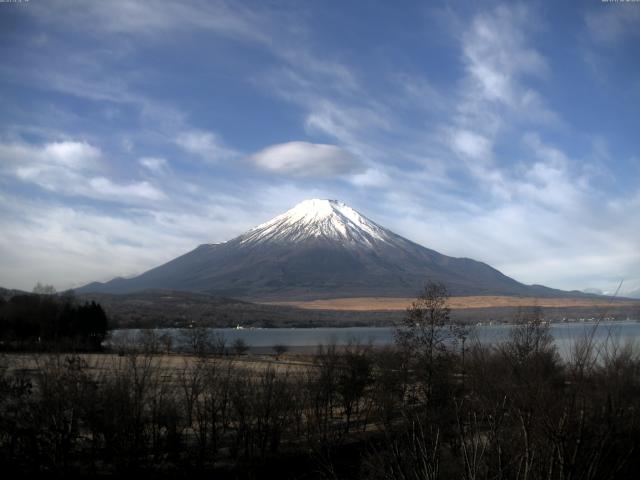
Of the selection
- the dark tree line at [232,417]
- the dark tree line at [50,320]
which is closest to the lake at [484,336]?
the dark tree line at [232,417]

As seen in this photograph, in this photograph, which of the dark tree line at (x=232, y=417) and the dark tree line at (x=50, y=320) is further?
the dark tree line at (x=50, y=320)

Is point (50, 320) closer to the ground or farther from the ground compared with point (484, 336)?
closer to the ground

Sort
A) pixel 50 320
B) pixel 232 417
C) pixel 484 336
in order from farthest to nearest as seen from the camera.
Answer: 1. pixel 50 320
2. pixel 484 336
3. pixel 232 417

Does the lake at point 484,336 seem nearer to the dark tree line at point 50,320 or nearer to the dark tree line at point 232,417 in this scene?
the dark tree line at point 232,417

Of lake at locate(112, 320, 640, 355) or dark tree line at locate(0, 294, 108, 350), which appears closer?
lake at locate(112, 320, 640, 355)

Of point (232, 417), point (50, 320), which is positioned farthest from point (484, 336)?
point (50, 320)

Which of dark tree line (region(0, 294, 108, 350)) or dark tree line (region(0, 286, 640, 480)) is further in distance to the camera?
dark tree line (region(0, 294, 108, 350))

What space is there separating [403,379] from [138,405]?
11.7 m

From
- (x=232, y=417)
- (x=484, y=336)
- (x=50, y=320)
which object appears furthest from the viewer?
(x=50, y=320)

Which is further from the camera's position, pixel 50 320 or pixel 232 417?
pixel 50 320

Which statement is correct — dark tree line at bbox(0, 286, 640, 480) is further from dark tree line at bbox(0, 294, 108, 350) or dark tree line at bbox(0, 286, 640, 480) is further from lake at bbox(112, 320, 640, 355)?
dark tree line at bbox(0, 294, 108, 350)

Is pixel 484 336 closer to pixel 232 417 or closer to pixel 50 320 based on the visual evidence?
pixel 232 417

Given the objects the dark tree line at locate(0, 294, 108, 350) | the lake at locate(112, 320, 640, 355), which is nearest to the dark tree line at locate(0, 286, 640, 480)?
the lake at locate(112, 320, 640, 355)

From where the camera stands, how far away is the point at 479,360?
13312 millimetres
